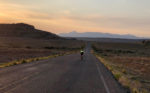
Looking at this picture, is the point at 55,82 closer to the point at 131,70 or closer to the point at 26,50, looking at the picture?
the point at 131,70

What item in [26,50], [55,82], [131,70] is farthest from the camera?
[26,50]

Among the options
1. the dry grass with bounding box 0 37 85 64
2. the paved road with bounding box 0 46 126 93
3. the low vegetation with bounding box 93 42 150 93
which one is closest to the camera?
the paved road with bounding box 0 46 126 93

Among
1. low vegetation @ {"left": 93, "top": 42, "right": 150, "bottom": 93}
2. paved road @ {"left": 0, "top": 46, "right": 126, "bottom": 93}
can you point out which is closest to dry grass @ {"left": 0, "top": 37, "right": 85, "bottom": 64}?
low vegetation @ {"left": 93, "top": 42, "right": 150, "bottom": 93}

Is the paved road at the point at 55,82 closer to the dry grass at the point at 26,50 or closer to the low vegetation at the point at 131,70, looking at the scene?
the low vegetation at the point at 131,70

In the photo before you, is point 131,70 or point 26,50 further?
point 26,50

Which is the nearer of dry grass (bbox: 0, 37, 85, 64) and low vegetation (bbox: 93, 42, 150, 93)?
low vegetation (bbox: 93, 42, 150, 93)

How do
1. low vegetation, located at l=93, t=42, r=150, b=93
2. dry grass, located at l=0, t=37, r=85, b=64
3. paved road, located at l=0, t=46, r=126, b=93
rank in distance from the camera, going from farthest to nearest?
dry grass, located at l=0, t=37, r=85, b=64, low vegetation, located at l=93, t=42, r=150, b=93, paved road, located at l=0, t=46, r=126, b=93

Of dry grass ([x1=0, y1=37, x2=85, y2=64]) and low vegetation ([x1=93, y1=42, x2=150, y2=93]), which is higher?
low vegetation ([x1=93, y1=42, x2=150, y2=93])

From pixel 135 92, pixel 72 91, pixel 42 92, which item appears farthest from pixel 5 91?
pixel 135 92

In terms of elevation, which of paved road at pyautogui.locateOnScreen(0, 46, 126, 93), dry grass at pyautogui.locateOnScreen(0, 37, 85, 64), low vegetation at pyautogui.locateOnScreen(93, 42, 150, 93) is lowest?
dry grass at pyautogui.locateOnScreen(0, 37, 85, 64)

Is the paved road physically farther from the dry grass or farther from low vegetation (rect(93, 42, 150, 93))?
the dry grass

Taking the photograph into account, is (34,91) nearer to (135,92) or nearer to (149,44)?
(135,92)

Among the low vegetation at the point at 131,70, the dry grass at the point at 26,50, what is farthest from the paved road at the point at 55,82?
the dry grass at the point at 26,50

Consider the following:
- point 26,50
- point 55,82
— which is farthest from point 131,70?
point 26,50
